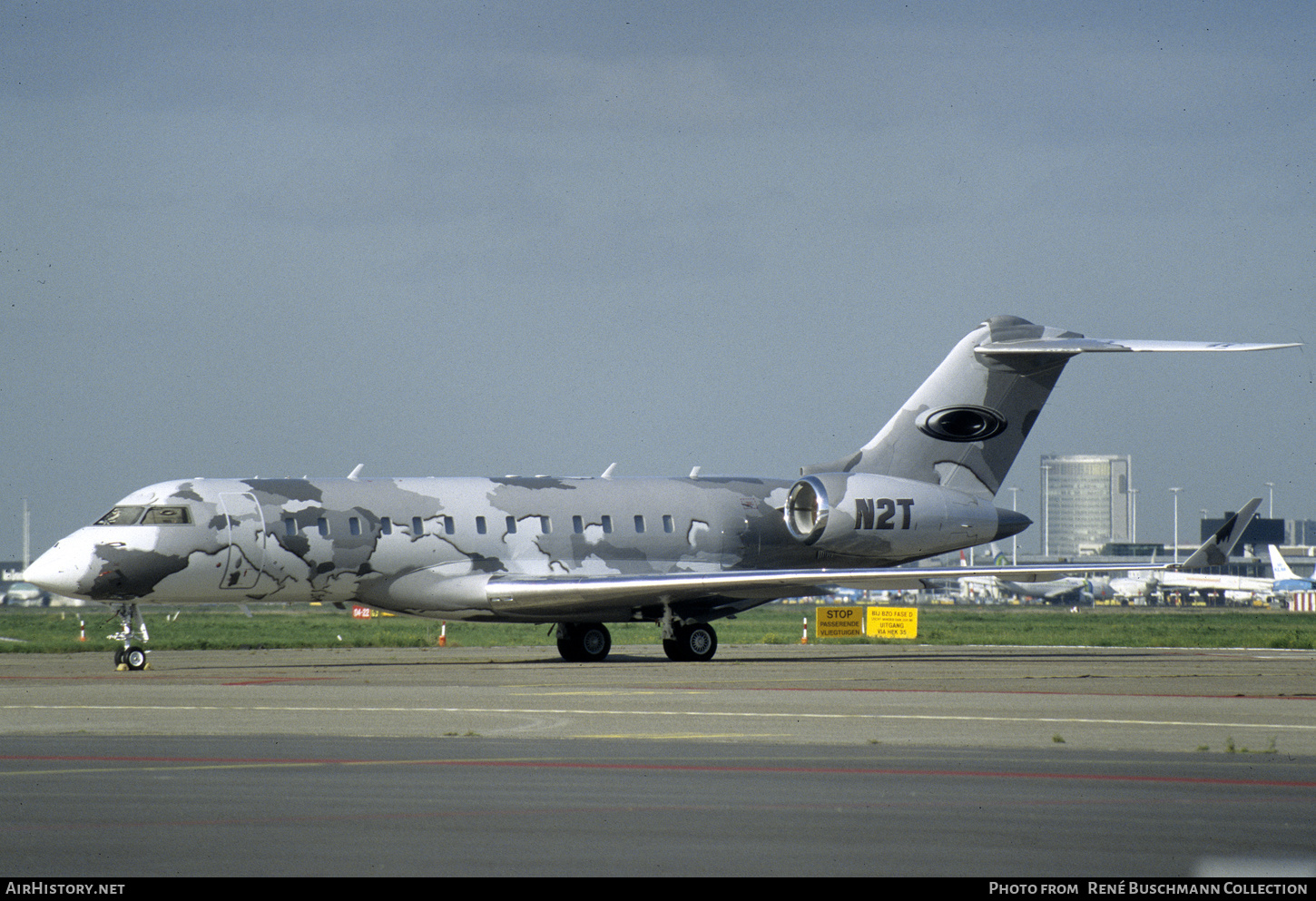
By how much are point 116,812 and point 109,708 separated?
1042 cm

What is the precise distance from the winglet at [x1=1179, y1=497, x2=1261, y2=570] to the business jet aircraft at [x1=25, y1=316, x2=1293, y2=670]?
3.24 m

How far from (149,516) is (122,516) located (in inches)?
21.9

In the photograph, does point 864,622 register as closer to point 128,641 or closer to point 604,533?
point 604,533

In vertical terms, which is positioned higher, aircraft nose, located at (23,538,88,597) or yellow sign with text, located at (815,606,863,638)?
aircraft nose, located at (23,538,88,597)

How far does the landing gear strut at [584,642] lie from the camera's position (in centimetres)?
3481

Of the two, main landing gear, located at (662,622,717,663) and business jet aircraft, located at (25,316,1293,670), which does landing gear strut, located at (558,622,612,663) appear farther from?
main landing gear, located at (662,622,717,663)

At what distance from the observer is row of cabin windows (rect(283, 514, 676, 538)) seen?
32.0 meters

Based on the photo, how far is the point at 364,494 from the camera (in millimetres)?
32875

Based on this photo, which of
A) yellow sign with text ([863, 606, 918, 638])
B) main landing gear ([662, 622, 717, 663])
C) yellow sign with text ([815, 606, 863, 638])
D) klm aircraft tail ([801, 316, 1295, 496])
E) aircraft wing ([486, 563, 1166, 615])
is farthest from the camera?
yellow sign with text ([863, 606, 918, 638])

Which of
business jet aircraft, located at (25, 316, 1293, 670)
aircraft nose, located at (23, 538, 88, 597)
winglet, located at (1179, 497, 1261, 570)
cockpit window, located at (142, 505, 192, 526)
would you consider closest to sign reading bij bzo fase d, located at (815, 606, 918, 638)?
business jet aircraft, located at (25, 316, 1293, 670)

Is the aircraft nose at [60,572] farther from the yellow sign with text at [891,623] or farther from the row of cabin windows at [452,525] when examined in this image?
the yellow sign with text at [891,623]

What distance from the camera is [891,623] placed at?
50719 mm

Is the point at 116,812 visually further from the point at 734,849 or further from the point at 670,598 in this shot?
the point at 670,598

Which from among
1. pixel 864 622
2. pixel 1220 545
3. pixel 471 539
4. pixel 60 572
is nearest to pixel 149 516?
pixel 60 572
